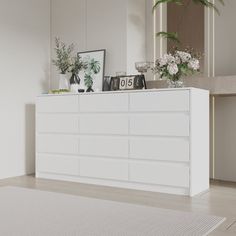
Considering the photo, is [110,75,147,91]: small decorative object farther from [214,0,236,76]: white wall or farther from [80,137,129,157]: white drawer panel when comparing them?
[214,0,236,76]: white wall

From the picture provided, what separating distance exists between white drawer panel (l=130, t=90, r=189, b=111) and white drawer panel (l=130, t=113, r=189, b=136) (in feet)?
0.21

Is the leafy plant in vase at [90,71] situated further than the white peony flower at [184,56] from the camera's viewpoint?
Yes

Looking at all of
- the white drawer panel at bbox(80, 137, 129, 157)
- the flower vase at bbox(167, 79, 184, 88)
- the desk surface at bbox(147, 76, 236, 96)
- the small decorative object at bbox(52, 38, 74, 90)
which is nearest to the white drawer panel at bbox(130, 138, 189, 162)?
the white drawer panel at bbox(80, 137, 129, 157)

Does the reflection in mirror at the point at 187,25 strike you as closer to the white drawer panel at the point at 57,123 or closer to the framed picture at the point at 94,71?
the framed picture at the point at 94,71

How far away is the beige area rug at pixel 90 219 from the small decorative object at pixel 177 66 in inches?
53.4

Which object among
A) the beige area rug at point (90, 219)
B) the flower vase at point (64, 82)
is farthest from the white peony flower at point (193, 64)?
the flower vase at point (64, 82)

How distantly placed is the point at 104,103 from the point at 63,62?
1013 mm

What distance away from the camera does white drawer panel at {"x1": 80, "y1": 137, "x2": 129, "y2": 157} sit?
372cm

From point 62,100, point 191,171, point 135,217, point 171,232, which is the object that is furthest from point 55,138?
point 171,232

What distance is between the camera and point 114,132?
12.4 feet

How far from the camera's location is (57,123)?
420 cm

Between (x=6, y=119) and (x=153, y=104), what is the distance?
180cm

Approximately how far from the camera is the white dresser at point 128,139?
11.1 feet

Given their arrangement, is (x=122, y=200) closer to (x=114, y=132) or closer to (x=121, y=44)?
(x=114, y=132)
